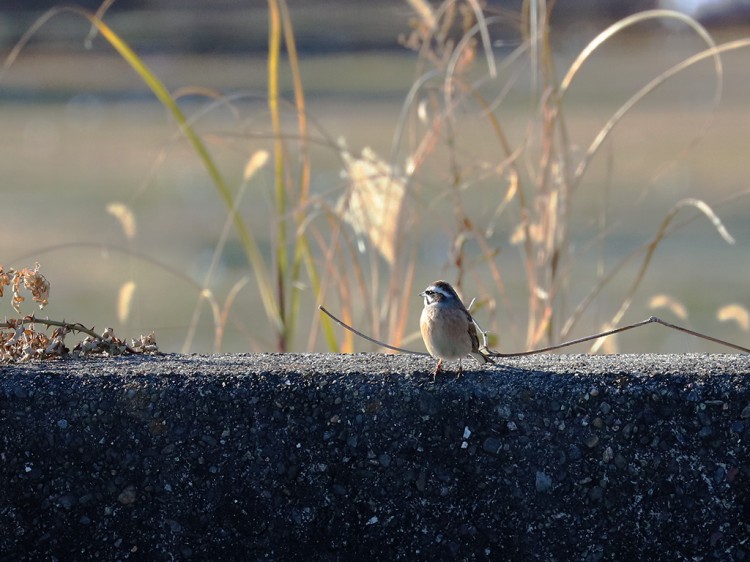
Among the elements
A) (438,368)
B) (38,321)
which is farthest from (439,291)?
(38,321)

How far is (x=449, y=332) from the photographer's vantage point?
192 centimetres

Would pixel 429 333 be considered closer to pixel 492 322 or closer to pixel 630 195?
pixel 492 322

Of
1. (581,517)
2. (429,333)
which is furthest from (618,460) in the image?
(429,333)

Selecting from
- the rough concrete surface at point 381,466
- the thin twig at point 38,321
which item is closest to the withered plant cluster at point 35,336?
the thin twig at point 38,321

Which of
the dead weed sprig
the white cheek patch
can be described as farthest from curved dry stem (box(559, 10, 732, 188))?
the white cheek patch

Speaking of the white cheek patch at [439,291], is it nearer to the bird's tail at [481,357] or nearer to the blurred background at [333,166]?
the bird's tail at [481,357]

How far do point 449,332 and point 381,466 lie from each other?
28 centimetres

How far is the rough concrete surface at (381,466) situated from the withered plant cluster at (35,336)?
0.15 m

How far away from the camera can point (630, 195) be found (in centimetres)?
827

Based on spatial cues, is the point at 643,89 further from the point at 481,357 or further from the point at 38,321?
the point at 38,321

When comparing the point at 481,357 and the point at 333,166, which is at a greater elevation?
the point at 333,166

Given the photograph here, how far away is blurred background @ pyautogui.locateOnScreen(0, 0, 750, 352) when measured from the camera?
9.78 ft

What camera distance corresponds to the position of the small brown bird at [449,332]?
1.90 m

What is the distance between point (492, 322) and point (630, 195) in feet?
18.3
